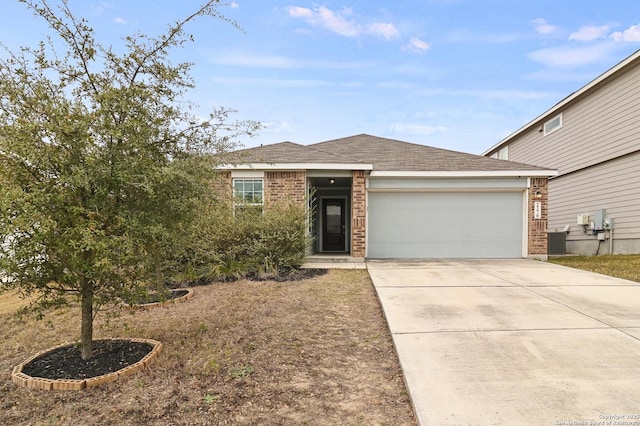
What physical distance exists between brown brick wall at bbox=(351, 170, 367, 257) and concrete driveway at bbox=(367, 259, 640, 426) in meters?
3.54

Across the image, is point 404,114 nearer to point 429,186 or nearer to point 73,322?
point 429,186

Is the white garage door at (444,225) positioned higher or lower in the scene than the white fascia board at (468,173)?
lower

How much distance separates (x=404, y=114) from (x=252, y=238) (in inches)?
529

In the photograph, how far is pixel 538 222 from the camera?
10219mm

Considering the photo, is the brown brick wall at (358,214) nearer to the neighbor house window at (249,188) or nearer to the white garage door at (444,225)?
the white garage door at (444,225)

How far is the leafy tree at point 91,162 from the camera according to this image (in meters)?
2.78

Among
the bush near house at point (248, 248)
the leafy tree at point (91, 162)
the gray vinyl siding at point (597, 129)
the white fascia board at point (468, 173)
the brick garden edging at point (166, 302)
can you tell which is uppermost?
the gray vinyl siding at point (597, 129)

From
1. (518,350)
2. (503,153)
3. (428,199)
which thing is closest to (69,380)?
(518,350)

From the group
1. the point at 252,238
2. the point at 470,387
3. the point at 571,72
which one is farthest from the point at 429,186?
the point at 571,72

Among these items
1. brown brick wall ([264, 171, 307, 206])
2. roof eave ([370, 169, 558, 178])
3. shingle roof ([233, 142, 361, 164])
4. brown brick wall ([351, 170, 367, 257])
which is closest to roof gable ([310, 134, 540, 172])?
roof eave ([370, 169, 558, 178])

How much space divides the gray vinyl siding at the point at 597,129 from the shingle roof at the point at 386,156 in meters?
3.68

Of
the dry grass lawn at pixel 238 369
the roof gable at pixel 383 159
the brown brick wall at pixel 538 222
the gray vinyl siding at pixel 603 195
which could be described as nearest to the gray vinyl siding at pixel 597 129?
the gray vinyl siding at pixel 603 195

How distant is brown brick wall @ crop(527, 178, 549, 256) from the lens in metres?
10.2

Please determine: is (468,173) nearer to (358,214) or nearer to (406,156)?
(406,156)
